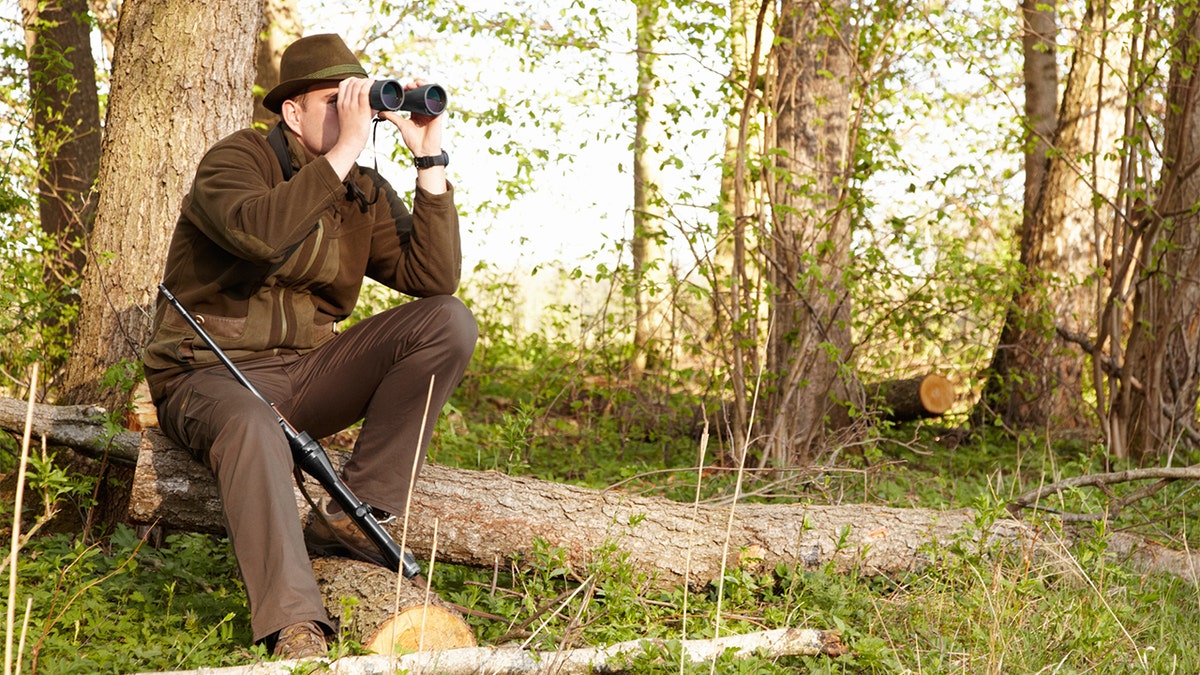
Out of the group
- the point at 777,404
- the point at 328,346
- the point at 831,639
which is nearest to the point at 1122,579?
the point at 831,639

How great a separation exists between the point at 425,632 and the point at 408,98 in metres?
1.50

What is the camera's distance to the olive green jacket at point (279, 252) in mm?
2949

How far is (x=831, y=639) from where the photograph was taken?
2992 mm

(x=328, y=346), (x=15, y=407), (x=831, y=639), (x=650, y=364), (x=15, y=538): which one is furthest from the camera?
(x=650, y=364)

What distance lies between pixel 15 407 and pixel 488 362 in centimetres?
457

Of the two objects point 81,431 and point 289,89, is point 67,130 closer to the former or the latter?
point 81,431

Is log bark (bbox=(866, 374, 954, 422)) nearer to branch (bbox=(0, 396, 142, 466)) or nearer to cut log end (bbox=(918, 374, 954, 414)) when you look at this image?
cut log end (bbox=(918, 374, 954, 414))

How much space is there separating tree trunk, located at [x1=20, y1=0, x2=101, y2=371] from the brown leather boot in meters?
3.65

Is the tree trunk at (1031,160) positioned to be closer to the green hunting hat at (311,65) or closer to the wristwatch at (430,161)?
the wristwatch at (430,161)

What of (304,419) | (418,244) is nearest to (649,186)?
(418,244)

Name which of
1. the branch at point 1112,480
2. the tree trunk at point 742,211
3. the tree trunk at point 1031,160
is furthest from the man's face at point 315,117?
the tree trunk at point 1031,160

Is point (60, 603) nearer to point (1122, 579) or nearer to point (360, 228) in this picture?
point (360, 228)

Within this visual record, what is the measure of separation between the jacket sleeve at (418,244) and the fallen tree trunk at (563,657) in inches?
52.0

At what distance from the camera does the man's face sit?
3.30 metres
